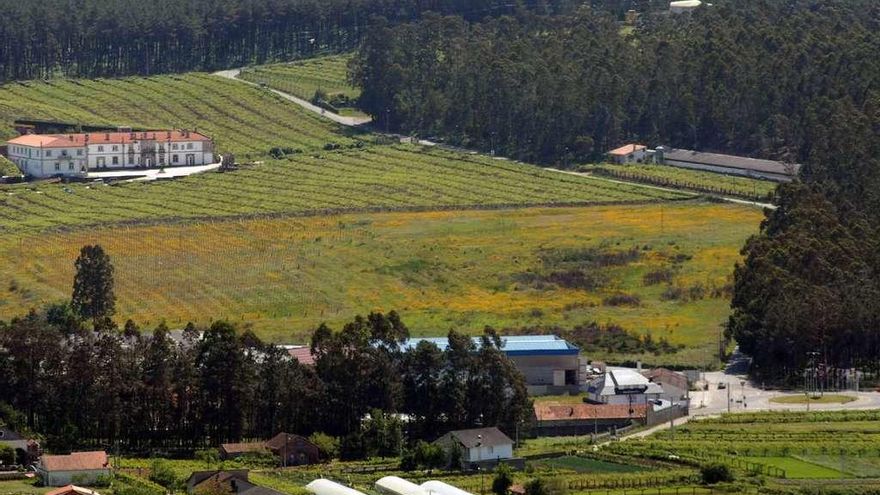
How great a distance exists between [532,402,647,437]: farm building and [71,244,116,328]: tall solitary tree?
24992 millimetres

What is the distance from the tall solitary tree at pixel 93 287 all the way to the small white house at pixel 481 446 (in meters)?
28.5

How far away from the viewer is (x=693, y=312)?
109 m

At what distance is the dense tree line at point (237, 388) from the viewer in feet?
278

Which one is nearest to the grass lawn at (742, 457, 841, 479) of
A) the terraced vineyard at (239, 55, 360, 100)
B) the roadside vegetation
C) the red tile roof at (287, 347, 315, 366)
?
the red tile roof at (287, 347, 315, 366)

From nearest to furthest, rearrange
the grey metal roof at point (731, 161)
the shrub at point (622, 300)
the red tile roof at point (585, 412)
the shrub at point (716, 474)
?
the shrub at point (716, 474) → the red tile roof at point (585, 412) → the shrub at point (622, 300) → the grey metal roof at point (731, 161)

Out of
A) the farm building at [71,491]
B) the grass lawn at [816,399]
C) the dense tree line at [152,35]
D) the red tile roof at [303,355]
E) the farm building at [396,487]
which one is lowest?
the farm building at [396,487]

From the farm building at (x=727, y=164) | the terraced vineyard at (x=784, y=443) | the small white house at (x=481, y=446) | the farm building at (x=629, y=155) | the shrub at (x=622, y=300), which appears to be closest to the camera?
the terraced vineyard at (x=784, y=443)

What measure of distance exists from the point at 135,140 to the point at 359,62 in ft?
95.3

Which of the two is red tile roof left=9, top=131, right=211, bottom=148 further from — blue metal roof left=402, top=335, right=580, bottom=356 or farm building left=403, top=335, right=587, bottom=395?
farm building left=403, top=335, right=587, bottom=395

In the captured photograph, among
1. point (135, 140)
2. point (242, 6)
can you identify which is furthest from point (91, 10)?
point (135, 140)

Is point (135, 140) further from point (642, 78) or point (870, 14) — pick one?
point (870, 14)

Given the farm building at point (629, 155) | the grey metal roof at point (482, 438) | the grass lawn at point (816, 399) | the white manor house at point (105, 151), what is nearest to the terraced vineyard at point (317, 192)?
the white manor house at point (105, 151)

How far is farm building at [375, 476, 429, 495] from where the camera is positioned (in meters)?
74.9

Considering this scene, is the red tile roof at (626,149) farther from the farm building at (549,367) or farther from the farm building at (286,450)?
the farm building at (286,450)
